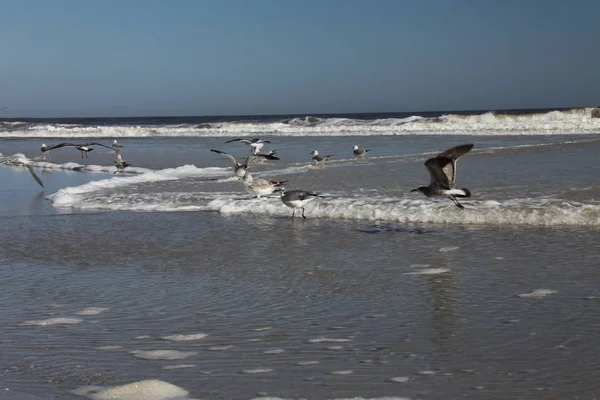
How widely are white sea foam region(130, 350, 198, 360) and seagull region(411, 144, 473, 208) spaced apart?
478 centimetres

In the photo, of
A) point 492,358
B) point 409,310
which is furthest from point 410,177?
point 492,358

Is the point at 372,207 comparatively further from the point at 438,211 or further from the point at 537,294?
the point at 537,294

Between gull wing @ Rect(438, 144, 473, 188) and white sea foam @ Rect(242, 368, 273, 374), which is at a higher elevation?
gull wing @ Rect(438, 144, 473, 188)

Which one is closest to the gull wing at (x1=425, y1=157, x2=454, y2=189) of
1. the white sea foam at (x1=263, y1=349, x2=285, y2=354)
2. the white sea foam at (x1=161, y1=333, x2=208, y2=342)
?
the white sea foam at (x1=161, y1=333, x2=208, y2=342)

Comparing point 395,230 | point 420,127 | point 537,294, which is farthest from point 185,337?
point 420,127

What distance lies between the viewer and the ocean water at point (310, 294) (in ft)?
13.9

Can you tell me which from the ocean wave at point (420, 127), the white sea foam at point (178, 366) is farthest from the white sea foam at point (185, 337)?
the ocean wave at point (420, 127)

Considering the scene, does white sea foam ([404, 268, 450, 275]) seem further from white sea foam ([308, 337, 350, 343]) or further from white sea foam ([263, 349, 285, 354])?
white sea foam ([263, 349, 285, 354])

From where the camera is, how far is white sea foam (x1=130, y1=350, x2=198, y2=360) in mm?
4652

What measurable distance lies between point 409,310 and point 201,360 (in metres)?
1.72

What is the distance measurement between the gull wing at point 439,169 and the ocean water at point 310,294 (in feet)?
1.80

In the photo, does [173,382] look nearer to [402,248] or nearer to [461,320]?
[461,320]

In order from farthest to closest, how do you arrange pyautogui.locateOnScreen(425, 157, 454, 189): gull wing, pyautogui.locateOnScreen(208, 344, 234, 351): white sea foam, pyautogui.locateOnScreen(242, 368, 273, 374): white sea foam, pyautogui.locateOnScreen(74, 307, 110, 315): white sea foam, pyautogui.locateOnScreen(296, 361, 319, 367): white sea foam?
pyautogui.locateOnScreen(425, 157, 454, 189): gull wing → pyautogui.locateOnScreen(74, 307, 110, 315): white sea foam → pyautogui.locateOnScreen(208, 344, 234, 351): white sea foam → pyautogui.locateOnScreen(296, 361, 319, 367): white sea foam → pyautogui.locateOnScreen(242, 368, 273, 374): white sea foam

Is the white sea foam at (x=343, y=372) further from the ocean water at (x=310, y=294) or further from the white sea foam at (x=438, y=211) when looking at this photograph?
the white sea foam at (x=438, y=211)
